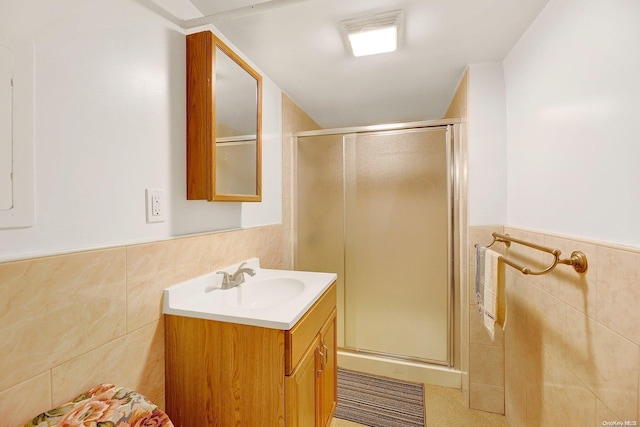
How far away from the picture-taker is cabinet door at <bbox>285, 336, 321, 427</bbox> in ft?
2.87

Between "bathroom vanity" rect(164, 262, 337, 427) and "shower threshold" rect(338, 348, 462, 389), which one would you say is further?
"shower threshold" rect(338, 348, 462, 389)

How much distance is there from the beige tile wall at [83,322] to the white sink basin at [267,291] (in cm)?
28

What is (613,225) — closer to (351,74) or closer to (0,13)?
(351,74)

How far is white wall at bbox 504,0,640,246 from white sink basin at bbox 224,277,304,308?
119 cm

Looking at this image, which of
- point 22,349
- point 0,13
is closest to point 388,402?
point 22,349

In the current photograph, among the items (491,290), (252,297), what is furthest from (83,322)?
(491,290)

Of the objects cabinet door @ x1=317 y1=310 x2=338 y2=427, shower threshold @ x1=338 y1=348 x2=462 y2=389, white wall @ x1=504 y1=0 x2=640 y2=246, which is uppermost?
white wall @ x1=504 y1=0 x2=640 y2=246

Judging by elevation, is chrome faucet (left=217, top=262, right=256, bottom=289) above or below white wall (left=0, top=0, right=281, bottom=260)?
below

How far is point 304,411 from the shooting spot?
1004 millimetres

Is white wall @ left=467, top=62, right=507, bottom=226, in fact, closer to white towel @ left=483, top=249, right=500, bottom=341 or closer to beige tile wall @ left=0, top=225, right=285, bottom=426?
white towel @ left=483, top=249, right=500, bottom=341

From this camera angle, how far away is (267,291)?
1.39 metres

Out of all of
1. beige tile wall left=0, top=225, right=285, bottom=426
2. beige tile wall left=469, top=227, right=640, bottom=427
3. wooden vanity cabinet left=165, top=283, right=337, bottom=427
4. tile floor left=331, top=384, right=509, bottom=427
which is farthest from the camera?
tile floor left=331, top=384, right=509, bottom=427

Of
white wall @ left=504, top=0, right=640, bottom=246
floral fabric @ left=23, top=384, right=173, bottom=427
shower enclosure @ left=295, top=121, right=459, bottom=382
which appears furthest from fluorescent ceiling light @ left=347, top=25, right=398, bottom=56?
floral fabric @ left=23, top=384, right=173, bottom=427

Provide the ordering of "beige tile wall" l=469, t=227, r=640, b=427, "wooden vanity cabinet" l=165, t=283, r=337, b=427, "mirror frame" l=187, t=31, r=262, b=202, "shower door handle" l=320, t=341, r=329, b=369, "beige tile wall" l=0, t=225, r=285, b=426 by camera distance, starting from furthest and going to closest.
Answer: "shower door handle" l=320, t=341, r=329, b=369 → "mirror frame" l=187, t=31, r=262, b=202 → "wooden vanity cabinet" l=165, t=283, r=337, b=427 → "beige tile wall" l=469, t=227, r=640, b=427 → "beige tile wall" l=0, t=225, r=285, b=426
